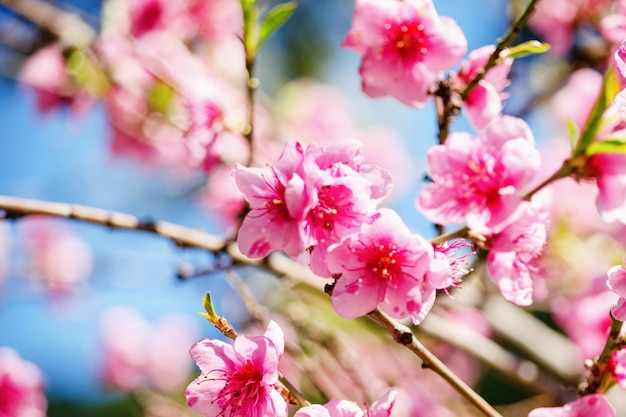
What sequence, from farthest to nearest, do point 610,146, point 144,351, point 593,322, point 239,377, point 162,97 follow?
→ point 144,351, point 162,97, point 593,322, point 239,377, point 610,146

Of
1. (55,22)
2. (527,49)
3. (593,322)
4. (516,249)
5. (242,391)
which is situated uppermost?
(527,49)

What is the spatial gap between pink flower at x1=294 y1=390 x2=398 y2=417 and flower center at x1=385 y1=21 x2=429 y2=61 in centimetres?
58

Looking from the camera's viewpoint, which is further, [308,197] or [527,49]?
[527,49]

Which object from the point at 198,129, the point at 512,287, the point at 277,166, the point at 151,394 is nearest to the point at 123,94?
the point at 198,129

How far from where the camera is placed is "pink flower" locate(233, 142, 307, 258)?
861mm

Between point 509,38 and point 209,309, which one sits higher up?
point 509,38

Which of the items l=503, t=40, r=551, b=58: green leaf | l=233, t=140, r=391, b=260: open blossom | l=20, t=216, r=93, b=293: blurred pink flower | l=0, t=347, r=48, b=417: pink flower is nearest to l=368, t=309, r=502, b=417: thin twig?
l=233, t=140, r=391, b=260: open blossom

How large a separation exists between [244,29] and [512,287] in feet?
2.12

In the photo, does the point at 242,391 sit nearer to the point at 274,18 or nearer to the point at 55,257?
the point at 274,18

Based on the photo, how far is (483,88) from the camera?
1088mm

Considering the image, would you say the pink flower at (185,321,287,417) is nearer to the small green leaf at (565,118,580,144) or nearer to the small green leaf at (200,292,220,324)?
the small green leaf at (200,292,220,324)

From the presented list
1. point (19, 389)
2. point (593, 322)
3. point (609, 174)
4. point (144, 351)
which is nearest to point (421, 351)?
point (609, 174)

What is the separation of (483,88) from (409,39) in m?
0.16

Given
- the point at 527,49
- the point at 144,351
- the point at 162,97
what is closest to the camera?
the point at 527,49
